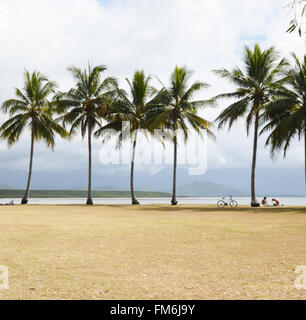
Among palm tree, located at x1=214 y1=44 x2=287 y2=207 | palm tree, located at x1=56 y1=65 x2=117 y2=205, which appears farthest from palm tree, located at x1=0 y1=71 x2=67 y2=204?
palm tree, located at x1=214 y1=44 x2=287 y2=207

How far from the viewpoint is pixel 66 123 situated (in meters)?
35.0

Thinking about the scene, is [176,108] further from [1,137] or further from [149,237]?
[149,237]

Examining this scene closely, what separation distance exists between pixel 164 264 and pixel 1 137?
31.0 m

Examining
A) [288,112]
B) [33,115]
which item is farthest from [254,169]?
[33,115]

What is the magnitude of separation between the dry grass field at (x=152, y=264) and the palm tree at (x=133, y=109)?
74.6 ft

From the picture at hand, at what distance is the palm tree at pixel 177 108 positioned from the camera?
33344 millimetres

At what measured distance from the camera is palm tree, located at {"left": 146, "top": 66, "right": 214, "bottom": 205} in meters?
33.3

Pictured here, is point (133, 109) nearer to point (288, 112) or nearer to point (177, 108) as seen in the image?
point (177, 108)

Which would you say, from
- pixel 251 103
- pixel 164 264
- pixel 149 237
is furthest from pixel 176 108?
pixel 164 264

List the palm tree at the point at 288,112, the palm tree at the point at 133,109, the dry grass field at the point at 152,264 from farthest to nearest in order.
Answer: the palm tree at the point at 133,109 → the palm tree at the point at 288,112 → the dry grass field at the point at 152,264

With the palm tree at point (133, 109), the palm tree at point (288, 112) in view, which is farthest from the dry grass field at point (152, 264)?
the palm tree at point (133, 109)

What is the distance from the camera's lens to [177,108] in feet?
112

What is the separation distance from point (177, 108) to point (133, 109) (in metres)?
4.34

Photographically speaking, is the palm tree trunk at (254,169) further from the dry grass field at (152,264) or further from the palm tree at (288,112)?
the dry grass field at (152,264)
